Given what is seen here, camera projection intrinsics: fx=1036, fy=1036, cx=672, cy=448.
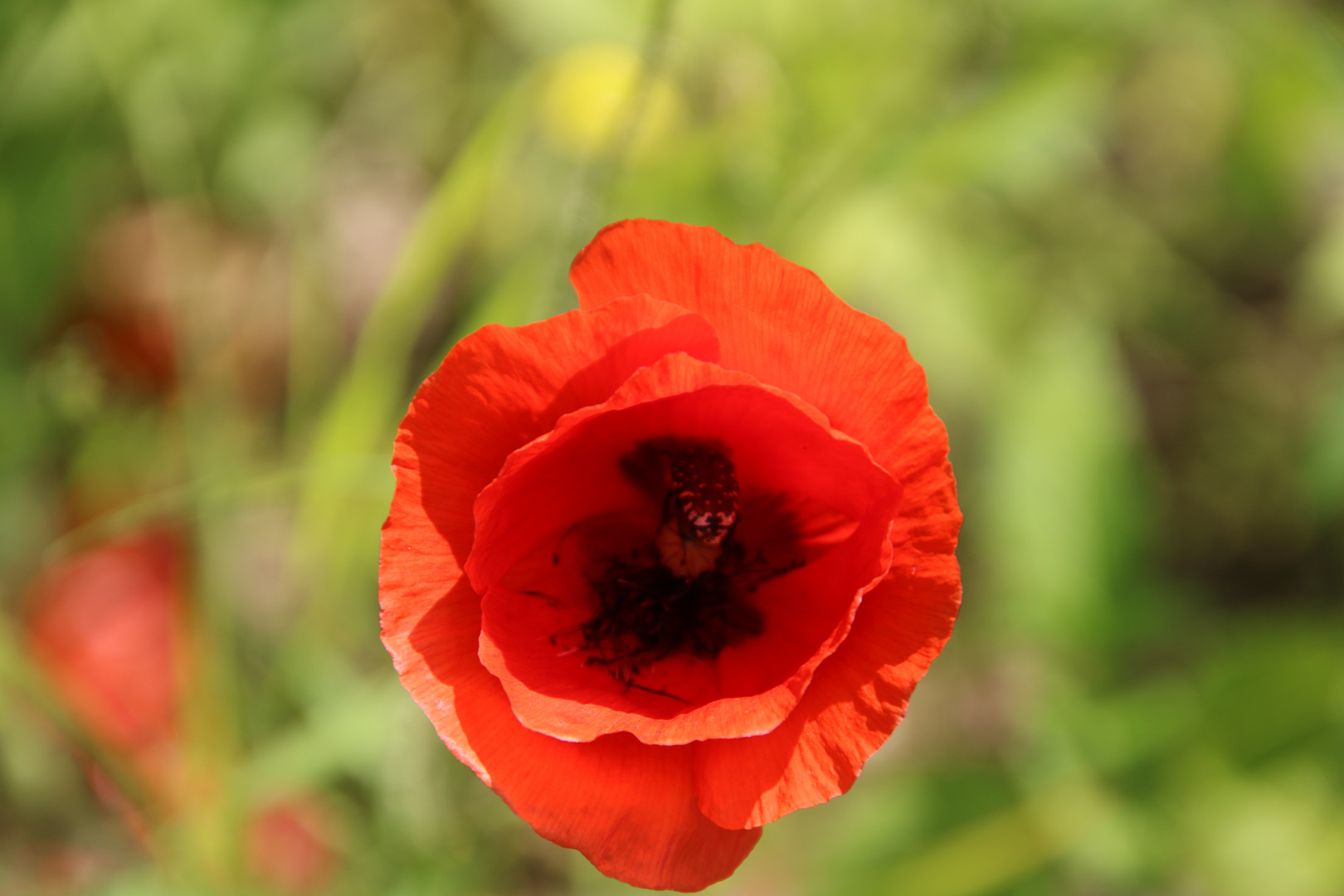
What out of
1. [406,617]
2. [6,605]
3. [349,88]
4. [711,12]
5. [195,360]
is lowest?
[6,605]

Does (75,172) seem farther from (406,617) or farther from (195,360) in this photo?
(406,617)

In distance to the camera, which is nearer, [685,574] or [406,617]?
[406,617]

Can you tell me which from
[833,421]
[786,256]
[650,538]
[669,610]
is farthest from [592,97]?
[833,421]

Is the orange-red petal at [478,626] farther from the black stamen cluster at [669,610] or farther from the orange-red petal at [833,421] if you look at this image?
the black stamen cluster at [669,610]

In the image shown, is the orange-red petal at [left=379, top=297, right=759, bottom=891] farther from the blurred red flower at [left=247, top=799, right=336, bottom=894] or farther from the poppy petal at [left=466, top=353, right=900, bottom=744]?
the blurred red flower at [left=247, top=799, right=336, bottom=894]

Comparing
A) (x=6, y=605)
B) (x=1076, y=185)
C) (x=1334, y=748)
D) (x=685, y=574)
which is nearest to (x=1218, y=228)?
(x=1076, y=185)

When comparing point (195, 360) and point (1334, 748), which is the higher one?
point (1334, 748)
